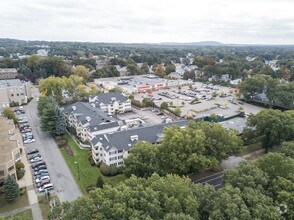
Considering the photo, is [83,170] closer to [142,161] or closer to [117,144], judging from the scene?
[117,144]

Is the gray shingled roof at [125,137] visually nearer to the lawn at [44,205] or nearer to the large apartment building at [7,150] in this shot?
the lawn at [44,205]

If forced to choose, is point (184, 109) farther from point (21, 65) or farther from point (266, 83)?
point (21, 65)

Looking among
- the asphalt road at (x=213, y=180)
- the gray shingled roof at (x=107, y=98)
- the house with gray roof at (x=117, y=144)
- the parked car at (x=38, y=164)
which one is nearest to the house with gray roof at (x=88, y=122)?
the house with gray roof at (x=117, y=144)

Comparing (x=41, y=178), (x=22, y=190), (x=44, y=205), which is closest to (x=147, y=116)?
(x=41, y=178)

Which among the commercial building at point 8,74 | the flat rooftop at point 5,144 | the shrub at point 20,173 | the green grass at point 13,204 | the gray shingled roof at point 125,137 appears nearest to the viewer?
the green grass at point 13,204

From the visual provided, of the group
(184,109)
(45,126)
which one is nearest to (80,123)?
(45,126)
